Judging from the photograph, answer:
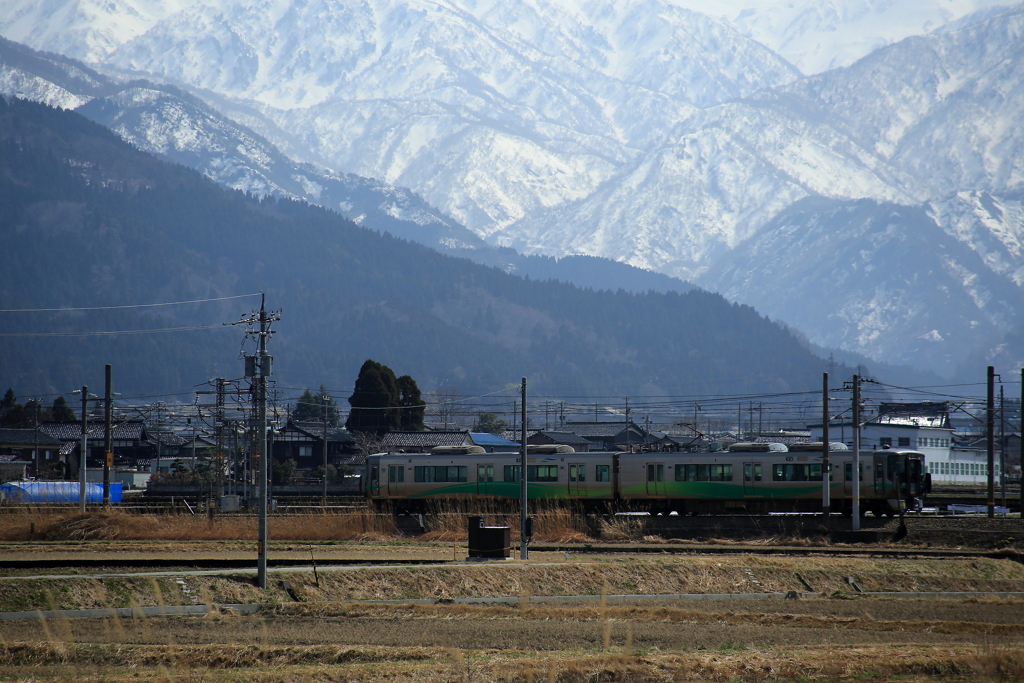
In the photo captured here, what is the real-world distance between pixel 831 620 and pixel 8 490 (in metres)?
54.2

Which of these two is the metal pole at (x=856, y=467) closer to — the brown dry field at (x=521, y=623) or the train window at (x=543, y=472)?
the brown dry field at (x=521, y=623)

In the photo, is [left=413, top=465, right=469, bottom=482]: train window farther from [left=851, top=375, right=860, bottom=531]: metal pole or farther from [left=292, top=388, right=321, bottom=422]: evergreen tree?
[left=292, top=388, right=321, bottom=422]: evergreen tree

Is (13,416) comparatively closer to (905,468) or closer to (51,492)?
(51,492)

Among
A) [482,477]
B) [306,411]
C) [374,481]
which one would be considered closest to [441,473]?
[482,477]

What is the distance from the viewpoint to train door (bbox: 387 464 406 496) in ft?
176

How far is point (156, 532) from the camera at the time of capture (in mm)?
43594

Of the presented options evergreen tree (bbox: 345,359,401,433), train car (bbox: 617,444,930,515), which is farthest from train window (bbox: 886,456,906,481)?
evergreen tree (bbox: 345,359,401,433)

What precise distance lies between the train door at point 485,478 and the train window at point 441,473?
2.11 feet

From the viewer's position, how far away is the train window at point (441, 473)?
173ft

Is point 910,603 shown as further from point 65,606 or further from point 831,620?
point 65,606

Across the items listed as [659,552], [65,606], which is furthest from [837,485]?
[65,606]

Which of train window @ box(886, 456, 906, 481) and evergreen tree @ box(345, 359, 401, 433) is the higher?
evergreen tree @ box(345, 359, 401, 433)

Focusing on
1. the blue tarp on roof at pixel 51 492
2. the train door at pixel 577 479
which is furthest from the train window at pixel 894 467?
the blue tarp on roof at pixel 51 492

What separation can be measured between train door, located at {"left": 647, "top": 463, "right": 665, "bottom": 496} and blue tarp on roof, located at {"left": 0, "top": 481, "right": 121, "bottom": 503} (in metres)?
34.4
